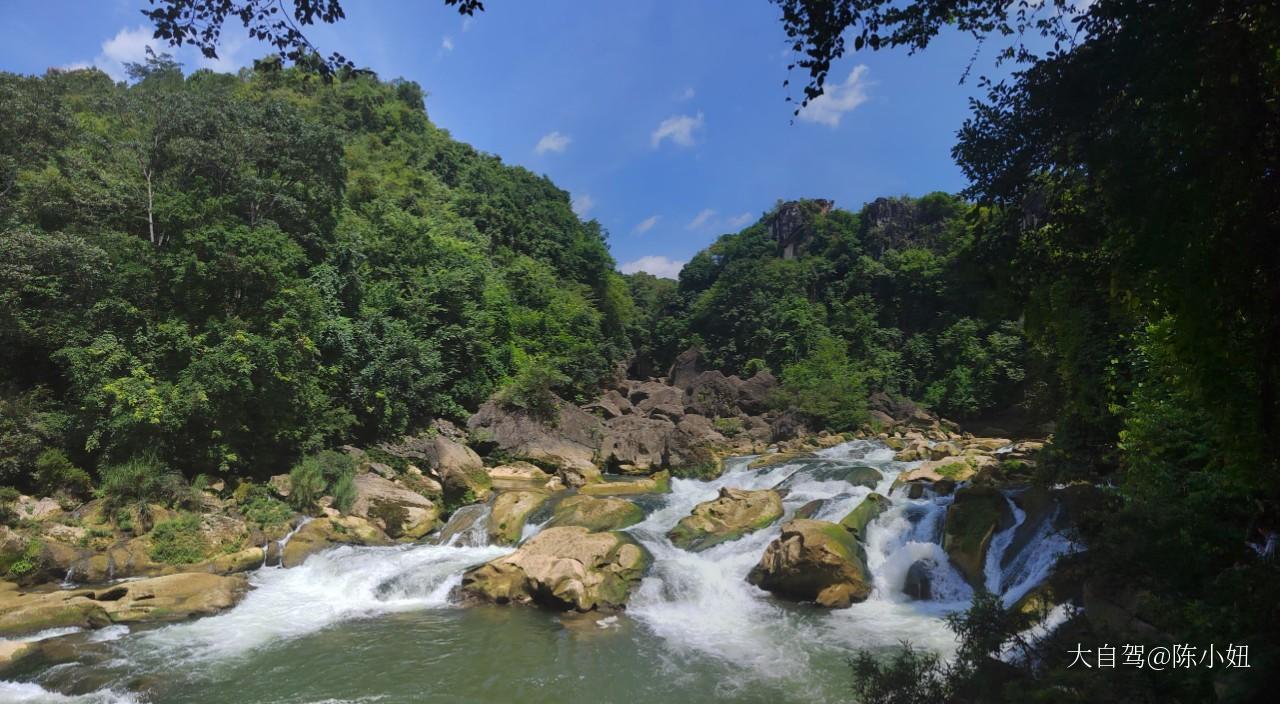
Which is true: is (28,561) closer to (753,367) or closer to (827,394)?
(827,394)

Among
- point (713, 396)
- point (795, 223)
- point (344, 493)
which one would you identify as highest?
point (795, 223)

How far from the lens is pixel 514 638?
34.3 feet

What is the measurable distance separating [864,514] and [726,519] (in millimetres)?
3355

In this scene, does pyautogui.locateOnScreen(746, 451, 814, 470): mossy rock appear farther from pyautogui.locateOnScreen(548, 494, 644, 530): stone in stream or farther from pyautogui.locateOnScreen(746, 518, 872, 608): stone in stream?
pyautogui.locateOnScreen(746, 518, 872, 608): stone in stream

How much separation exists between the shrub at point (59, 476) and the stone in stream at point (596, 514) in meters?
11.5

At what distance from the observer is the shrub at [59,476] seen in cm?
1432

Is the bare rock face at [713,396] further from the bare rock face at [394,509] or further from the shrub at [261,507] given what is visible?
the shrub at [261,507]

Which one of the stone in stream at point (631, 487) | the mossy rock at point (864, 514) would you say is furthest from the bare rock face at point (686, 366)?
the mossy rock at point (864, 514)

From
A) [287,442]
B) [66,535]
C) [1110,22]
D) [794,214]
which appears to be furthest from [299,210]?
[794,214]

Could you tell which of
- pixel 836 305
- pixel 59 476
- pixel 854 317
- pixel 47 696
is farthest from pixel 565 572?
pixel 836 305

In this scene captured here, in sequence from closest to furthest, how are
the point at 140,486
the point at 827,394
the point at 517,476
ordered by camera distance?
the point at 140,486, the point at 517,476, the point at 827,394

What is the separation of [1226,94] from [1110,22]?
1.15 m

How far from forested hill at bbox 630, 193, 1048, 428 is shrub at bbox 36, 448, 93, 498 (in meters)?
31.0

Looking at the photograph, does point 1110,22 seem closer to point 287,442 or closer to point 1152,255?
point 1152,255
